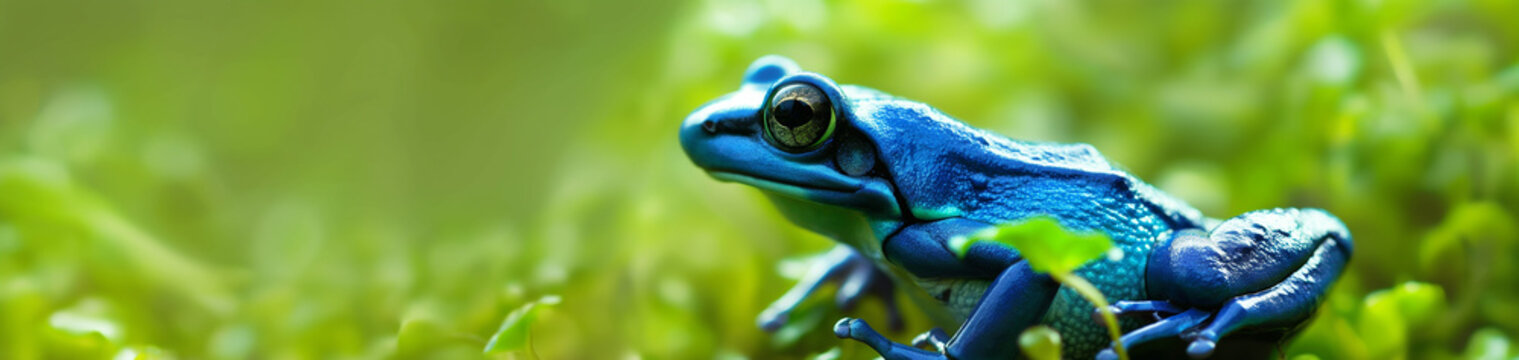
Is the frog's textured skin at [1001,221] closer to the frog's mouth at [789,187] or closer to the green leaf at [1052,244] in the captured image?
the frog's mouth at [789,187]

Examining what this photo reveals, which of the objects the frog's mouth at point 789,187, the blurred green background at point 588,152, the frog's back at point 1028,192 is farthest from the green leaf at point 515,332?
the frog's back at point 1028,192

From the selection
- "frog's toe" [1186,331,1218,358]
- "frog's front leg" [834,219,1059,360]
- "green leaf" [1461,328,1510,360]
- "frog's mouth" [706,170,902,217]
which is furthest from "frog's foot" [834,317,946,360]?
"green leaf" [1461,328,1510,360]

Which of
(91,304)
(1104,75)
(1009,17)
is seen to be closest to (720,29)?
(1009,17)

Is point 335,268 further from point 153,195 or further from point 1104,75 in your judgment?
point 1104,75

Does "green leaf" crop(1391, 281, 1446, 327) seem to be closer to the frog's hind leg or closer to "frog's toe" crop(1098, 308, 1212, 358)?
the frog's hind leg

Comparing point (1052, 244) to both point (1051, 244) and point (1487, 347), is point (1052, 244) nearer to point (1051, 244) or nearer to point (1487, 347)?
point (1051, 244)

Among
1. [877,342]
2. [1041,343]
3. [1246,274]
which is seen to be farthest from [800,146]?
[1246,274]
